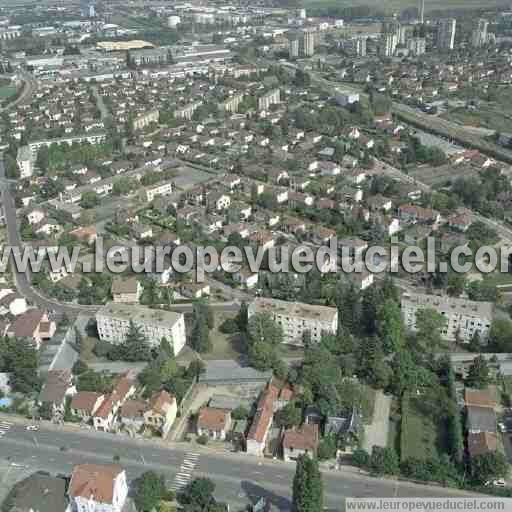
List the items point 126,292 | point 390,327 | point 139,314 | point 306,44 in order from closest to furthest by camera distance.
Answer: point 390,327, point 139,314, point 126,292, point 306,44

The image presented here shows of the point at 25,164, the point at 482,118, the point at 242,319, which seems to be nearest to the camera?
the point at 242,319

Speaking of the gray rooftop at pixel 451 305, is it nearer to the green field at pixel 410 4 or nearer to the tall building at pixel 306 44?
the tall building at pixel 306 44

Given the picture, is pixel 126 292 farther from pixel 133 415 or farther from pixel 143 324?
pixel 133 415

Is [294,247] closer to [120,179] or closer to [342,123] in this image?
[120,179]

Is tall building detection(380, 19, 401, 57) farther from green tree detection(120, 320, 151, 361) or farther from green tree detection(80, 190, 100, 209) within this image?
green tree detection(120, 320, 151, 361)

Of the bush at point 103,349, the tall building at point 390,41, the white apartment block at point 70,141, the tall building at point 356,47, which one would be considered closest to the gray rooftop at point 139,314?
the bush at point 103,349

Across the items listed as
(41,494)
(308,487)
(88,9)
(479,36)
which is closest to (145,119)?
(41,494)

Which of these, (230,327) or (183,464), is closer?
(183,464)
